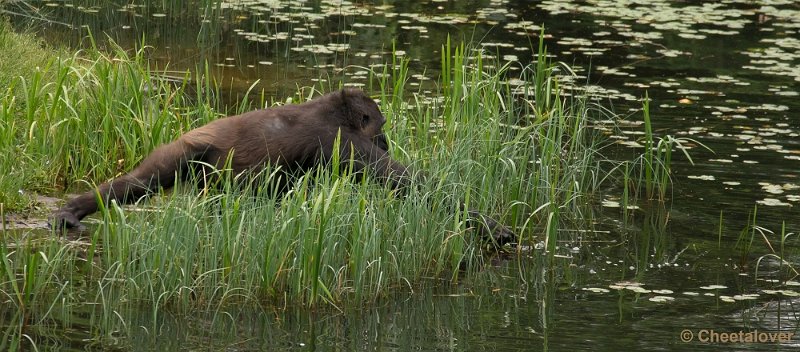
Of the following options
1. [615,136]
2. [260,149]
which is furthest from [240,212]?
[615,136]

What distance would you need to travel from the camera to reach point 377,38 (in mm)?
14234

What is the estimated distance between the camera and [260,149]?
23.2 feet

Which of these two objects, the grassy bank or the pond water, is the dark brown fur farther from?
the pond water

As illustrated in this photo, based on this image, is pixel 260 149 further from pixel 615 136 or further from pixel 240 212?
pixel 615 136

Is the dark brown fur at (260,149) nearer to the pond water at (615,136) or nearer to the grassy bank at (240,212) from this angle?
the grassy bank at (240,212)

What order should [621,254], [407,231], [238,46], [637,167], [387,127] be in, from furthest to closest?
[238,46]
[637,167]
[387,127]
[621,254]
[407,231]

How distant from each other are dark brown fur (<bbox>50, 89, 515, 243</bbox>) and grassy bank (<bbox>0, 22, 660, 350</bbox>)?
5.5 inches

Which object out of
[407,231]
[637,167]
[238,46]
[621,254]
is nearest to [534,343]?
[407,231]

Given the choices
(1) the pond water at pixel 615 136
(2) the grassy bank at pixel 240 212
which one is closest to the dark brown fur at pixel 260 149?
(2) the grassy bank at pixel 240 212

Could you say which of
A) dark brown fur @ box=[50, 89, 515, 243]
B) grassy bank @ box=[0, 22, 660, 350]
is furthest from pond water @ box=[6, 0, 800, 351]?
dark brown fur @ box=[50, 89, 515, 243]

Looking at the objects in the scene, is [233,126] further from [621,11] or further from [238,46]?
[621,11]

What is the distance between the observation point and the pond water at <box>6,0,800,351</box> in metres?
6.18

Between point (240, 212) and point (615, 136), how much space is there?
4.28 metres

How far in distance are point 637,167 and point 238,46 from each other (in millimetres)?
5534
